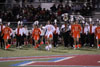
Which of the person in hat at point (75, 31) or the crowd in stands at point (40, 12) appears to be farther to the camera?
the crowd in stands at point (40, 12)

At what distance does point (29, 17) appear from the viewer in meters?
26.0

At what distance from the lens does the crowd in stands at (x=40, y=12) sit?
25.9 meters

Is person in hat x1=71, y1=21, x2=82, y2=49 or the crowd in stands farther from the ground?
the crowd in stands

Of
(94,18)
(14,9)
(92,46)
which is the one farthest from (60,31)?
(14,9)

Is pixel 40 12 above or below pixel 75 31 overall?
above

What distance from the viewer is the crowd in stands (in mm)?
25909

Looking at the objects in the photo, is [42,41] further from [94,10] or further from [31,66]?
[31,66]

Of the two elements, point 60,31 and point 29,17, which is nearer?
point 60,31

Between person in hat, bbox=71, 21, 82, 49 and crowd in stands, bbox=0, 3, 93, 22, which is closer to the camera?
person in hat, bbox=71, 21, 82, 49

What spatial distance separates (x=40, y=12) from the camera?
86.0ft

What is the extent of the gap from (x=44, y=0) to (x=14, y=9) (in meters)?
3.49

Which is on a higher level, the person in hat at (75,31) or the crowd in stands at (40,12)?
the crowd in stands at (40,12)

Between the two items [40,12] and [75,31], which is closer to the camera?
[75,31]

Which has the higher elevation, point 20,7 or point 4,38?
point 20,7
